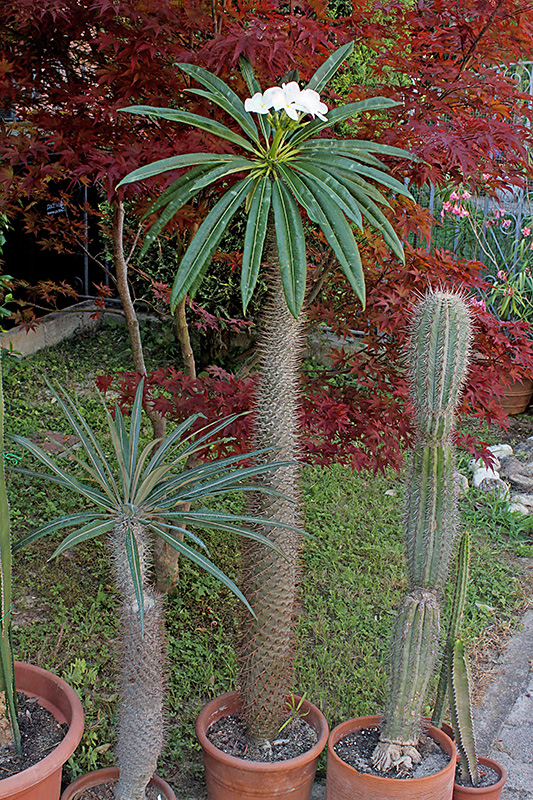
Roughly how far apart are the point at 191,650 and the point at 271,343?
58.1 inches

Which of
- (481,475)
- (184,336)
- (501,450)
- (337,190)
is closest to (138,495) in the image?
(337,190)

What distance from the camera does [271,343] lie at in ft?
6.35

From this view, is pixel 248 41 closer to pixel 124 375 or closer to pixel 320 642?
pixel 124 375

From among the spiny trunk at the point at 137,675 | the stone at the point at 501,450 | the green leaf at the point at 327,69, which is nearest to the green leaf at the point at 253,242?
the green leaf at the point at 327,69

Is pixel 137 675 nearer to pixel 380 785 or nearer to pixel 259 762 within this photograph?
pixel 259 762

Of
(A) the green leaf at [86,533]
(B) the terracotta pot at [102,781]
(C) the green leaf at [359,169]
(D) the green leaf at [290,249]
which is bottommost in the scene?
(B) the terracotta pot at [102,781]

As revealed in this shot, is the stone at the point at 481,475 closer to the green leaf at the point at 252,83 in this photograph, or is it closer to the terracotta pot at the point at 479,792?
the terracotta pot at the point at 479,792

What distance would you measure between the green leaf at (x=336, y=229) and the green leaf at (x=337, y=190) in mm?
16

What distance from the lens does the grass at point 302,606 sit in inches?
101

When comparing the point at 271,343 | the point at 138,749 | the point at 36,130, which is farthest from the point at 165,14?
the point at 138,749

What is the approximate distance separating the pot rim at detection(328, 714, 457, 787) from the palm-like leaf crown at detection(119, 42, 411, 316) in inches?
46.9

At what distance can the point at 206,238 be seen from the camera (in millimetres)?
1685

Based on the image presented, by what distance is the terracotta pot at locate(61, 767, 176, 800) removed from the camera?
197 cm

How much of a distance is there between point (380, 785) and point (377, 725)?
250 mm
